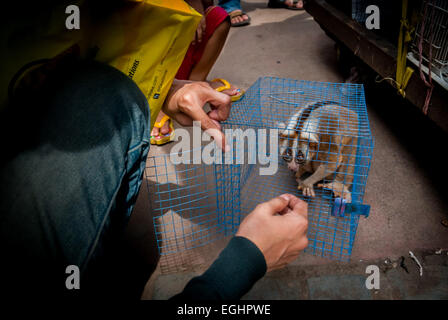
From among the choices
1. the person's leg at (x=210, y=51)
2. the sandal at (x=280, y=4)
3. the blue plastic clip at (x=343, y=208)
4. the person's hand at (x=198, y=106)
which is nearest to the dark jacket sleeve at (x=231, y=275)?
the person's hand at (x=198, y=106)

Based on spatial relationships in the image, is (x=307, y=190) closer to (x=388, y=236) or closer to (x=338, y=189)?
(x=338, y=189)

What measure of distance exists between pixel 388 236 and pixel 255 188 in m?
0.63

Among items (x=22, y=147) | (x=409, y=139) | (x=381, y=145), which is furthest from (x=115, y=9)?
(x=409, y=139)

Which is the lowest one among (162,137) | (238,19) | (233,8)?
(162,137)

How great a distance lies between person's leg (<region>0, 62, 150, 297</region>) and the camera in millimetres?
469

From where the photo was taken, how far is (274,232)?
68 centimetres

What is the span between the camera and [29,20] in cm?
52

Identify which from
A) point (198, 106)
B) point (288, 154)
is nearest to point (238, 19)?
point (288, 154)

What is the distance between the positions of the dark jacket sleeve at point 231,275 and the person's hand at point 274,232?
1.5 inches

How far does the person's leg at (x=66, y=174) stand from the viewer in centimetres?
47

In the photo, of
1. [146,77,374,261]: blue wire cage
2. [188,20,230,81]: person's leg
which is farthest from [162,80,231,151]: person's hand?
[188,20,230,81]: person's leg

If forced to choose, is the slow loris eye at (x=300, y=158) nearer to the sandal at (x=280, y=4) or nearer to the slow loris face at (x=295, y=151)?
the slow loris face at (x=295, y=151)

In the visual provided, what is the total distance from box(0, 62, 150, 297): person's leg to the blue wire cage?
0.49m
